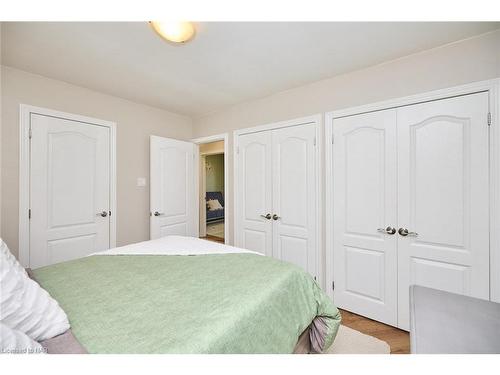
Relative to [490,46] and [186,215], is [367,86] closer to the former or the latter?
[490,46]

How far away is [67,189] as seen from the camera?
2.44 meters

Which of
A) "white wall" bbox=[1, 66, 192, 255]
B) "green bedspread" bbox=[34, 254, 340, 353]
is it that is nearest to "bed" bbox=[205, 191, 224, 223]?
"white wall" bbox=[1, 66, 192, 255]

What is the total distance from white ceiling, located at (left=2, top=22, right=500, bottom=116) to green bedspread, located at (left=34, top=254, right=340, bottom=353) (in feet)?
5.30

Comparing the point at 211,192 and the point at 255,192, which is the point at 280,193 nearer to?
the point at 255,192

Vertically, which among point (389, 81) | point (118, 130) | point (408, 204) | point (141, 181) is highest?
point (389, 81)

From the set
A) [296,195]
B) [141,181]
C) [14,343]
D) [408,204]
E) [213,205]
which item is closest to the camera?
[14,343]

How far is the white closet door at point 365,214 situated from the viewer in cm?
200

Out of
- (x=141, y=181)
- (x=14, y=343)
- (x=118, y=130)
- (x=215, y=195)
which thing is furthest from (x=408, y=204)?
(x=215, y=195)

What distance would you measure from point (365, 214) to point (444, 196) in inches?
23.3

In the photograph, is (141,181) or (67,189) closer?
(67,189)

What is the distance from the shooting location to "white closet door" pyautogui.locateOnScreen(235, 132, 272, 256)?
281 centimetres
